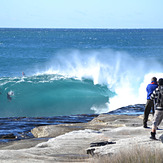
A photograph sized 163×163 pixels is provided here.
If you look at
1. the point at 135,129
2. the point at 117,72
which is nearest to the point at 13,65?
the point at 117,72

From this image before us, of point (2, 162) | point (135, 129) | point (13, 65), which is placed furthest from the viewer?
point (13, 65)

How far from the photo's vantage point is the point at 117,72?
32.3 metres

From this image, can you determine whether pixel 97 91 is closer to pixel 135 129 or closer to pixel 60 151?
pixel 135 129

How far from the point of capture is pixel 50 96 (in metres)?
24.9

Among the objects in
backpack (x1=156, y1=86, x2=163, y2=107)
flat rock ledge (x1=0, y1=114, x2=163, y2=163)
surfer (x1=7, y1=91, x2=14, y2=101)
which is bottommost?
surfer (x1=7, y1=91, x2=14, y2=101)

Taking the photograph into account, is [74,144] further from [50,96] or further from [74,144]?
[50,96]

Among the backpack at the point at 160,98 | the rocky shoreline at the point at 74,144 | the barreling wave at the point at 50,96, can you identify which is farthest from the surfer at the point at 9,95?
the backpack at the point at 160,98

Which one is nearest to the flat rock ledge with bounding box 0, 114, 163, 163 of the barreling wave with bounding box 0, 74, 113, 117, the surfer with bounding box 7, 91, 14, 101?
the barreling wave with bounding box 0, 74, 113, 117

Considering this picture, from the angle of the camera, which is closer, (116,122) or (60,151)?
(60,151)

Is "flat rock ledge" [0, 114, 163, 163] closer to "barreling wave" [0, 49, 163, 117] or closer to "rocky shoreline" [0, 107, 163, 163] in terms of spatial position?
"rocky shoreline" [0, 107, 163, 163]

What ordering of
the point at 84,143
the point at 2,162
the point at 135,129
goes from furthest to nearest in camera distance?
the point at 135,129 < the point at 84,143 < the point at 2,162

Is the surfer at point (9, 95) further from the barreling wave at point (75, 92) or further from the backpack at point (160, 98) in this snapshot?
the backpack at point (160, 98)

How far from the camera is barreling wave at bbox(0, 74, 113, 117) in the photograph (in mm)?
22125

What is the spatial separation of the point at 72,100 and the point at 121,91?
178 inches
